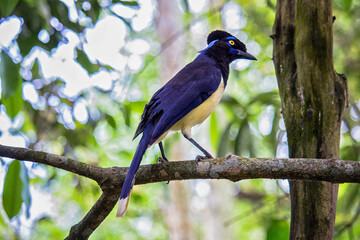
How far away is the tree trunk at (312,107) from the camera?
2.94 meters

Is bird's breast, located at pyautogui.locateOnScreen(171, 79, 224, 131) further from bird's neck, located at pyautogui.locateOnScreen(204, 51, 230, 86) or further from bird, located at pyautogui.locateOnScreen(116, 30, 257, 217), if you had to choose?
bird's neck, located at pyautogui.locateOnScreen(204, 51, 230, 86)

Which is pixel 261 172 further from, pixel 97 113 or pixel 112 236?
pixel 112 236

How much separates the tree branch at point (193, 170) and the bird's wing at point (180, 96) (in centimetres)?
55

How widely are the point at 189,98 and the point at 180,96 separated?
0.28 feet

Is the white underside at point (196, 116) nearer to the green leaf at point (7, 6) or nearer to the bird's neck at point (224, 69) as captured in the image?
the bird's neck at point (224, 69)

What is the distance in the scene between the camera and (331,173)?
240cm

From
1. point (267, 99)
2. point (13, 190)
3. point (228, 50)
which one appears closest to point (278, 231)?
point (267, 99)

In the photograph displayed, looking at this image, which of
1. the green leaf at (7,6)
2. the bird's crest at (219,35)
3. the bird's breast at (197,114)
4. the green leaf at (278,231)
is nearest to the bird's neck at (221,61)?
the bird's crest at (219,35)

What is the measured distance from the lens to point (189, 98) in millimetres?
3787

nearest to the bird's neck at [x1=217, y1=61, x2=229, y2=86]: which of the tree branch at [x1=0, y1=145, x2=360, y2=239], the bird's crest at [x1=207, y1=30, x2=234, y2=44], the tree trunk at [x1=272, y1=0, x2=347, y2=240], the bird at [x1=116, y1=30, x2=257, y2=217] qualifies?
the bird at [x1=116, y1=30, x2=257, y2=217]

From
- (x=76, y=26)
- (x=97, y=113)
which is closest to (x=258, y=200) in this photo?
(x=97, y=113)

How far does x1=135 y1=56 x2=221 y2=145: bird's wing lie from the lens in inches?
139

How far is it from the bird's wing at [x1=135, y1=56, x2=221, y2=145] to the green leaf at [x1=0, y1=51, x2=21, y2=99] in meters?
1.04

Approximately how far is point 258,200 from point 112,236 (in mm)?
4460
